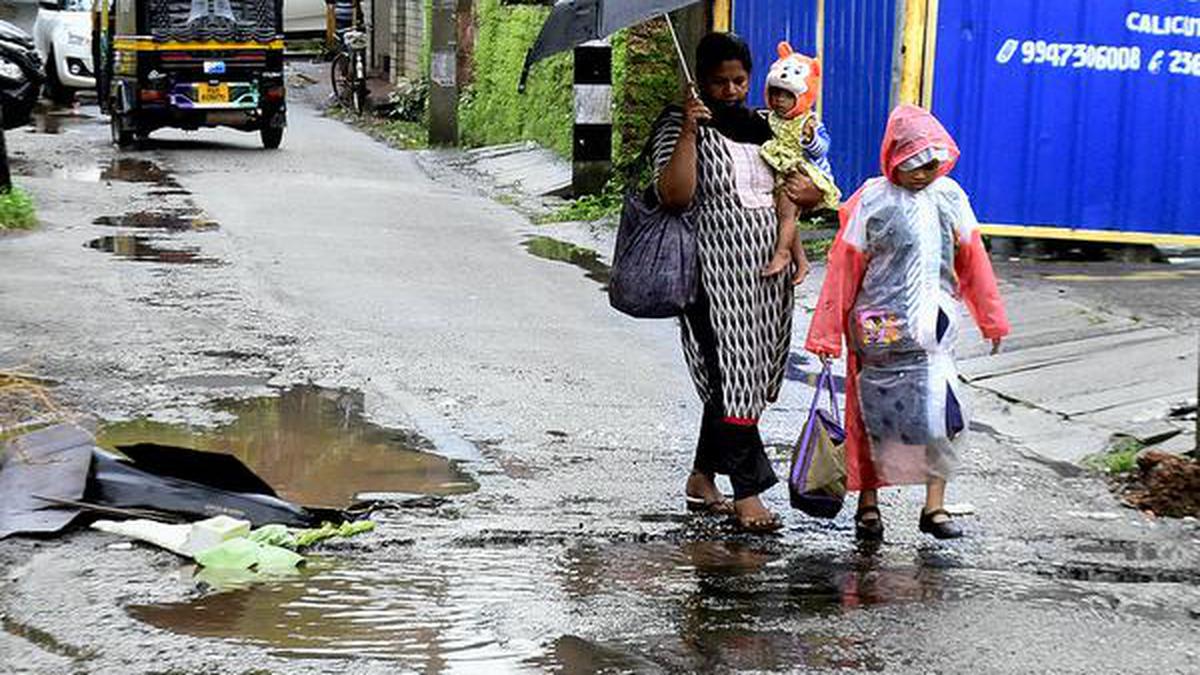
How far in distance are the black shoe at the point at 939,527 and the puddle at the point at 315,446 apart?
1642mm

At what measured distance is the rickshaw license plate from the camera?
2102cm

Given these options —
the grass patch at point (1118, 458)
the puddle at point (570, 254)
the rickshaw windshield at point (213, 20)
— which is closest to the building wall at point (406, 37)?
the rickshaw windshield at point (213, 20)

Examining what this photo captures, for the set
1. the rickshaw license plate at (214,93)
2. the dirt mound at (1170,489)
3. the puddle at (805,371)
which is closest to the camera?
the dirt mound at (1170,489)

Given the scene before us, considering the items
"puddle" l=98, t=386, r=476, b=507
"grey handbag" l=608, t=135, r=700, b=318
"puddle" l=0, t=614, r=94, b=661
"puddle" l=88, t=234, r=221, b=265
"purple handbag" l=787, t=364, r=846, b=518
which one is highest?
"grey handbag" l=608, t=135, r=700, b=318

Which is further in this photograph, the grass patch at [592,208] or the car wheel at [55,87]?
the car wheel at [55,87]

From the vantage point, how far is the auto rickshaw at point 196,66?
20.7 metres

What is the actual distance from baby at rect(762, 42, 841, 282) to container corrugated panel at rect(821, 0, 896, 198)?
6.17 metres

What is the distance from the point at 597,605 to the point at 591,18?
2015 mm

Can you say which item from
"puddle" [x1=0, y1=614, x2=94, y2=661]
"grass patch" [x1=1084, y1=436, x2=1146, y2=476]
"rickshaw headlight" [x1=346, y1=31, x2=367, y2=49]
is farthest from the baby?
"rickshaw headlight" [x1=346, y1=31, x2=367, y2=49]

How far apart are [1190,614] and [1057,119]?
7.31 m

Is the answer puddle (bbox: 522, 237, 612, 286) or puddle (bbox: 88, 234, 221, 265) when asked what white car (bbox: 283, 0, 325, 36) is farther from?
puddle (bbox: 88, 234, 221, 265)

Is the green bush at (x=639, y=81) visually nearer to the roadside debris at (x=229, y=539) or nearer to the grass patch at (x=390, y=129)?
the grass patch at (x=390, y=129)

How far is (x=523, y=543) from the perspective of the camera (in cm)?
596

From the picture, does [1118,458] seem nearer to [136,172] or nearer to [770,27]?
[770,27]
